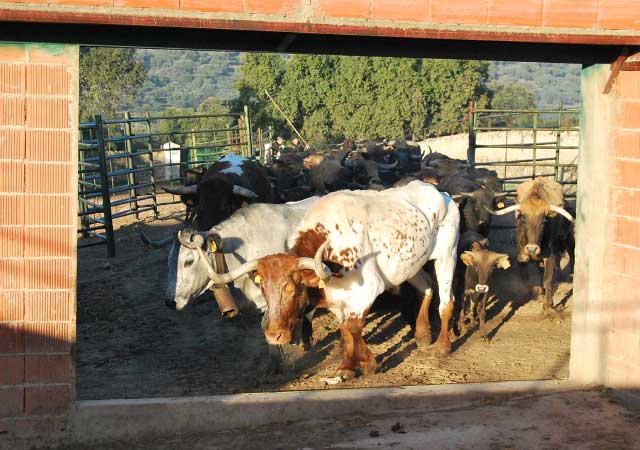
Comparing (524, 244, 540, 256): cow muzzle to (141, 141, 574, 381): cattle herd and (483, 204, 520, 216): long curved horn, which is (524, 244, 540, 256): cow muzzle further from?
(483, 204, 520, 216): long curved horn

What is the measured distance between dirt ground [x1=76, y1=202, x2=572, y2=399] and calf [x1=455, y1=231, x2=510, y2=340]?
26 centimetres

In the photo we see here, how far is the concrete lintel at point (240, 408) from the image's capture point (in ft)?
25.4

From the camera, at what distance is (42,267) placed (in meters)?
7.49

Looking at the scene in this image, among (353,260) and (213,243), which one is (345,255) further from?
(213,243)

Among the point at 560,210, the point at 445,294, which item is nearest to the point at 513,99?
the point at 560,210

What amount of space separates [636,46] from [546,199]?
5177 mm

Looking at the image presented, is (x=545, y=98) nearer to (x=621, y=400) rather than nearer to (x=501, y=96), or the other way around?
(x=501, y=96)

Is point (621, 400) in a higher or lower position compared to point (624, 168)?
lower

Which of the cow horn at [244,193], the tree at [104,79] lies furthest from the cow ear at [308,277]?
the tree at [104,79]

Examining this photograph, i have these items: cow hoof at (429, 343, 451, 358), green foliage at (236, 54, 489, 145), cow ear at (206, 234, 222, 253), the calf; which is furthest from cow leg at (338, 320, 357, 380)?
green foliage at (236, 54, 489, 145)

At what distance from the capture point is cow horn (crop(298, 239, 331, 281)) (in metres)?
8.68

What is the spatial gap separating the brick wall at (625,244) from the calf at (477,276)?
2.72 meters

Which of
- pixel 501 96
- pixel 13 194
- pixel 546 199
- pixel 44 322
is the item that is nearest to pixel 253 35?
pixel 13 194

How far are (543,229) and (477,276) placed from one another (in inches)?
83.8
